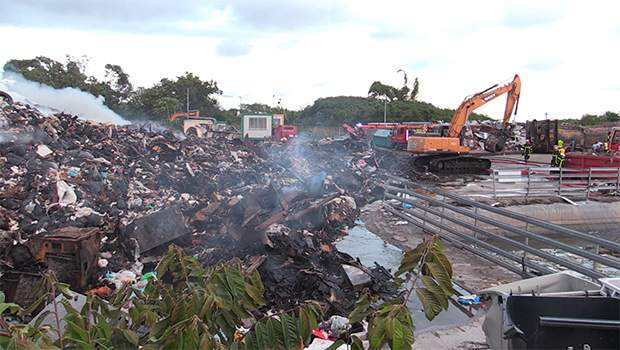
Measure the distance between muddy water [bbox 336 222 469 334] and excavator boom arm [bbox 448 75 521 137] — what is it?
11623 millimetres

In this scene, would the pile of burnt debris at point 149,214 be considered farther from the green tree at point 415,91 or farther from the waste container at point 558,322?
the green tree at point 415,91

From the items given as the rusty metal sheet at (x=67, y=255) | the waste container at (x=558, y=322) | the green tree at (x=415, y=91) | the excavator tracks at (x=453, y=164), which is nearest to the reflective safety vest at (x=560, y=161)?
the excavator tracks at (x=453, y=164)

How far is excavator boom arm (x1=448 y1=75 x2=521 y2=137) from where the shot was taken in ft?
59.8

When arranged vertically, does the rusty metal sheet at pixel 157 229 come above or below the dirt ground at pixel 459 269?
above

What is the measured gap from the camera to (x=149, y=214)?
7387 mm

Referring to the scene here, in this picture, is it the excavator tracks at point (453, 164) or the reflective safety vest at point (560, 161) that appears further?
the excavator tracks at point (453, 164)

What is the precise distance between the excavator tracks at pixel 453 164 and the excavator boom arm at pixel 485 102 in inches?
51.4

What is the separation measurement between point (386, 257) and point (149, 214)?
451 centimetres

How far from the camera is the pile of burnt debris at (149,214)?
16.5 feet

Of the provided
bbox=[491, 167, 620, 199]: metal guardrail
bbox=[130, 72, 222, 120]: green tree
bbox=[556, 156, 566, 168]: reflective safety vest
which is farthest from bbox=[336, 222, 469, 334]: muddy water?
bbox=[130, 72, 222, 120]: green tree

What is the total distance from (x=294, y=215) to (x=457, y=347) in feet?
14.4

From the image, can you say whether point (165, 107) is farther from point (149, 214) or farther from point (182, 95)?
point (149, 214)

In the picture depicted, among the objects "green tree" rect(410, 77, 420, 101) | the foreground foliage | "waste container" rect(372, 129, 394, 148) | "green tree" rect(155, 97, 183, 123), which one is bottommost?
the foreground foliage

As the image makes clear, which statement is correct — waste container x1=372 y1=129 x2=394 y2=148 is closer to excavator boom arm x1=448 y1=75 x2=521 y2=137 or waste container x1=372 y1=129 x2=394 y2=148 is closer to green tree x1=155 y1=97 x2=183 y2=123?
excavator boom arm x1=448 y1=75 x2=521 y2=137
